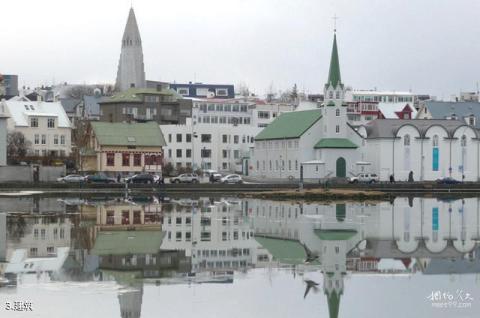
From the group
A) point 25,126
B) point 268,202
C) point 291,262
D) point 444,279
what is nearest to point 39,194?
point 268,202

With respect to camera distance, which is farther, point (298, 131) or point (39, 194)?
point (298, 131)

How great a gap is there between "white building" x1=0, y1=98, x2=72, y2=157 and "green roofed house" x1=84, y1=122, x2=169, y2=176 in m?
8.95

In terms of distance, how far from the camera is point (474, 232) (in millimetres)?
39875

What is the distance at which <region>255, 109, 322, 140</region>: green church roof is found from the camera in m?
98.2

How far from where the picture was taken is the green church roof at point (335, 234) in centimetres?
3612

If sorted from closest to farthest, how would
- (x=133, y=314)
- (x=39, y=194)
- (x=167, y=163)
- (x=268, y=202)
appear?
1. (x=133, y=314)
2. (x=268, y=202)
3. (x=39, y=194)
4. (x=167, y=163)

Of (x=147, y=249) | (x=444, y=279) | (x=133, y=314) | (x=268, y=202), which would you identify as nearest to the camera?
(x=133, y=314)

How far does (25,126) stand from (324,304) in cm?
8496

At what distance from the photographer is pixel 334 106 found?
318 ft

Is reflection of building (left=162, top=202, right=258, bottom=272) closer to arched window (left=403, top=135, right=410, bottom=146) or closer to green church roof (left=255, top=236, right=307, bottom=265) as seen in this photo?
green church roof (left=255, top=236, right=307, bottom=265)

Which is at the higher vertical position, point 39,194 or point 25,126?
point 25,126

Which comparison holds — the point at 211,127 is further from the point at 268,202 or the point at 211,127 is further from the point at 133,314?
the point at 133,314

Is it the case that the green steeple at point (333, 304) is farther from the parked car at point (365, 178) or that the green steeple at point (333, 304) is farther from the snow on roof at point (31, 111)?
the snow on roof at point (31, 111)

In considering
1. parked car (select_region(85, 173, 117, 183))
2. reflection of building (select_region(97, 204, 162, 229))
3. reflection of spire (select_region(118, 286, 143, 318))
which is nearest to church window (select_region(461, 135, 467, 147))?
parked car (select_region(85, 173, 117, 183))
